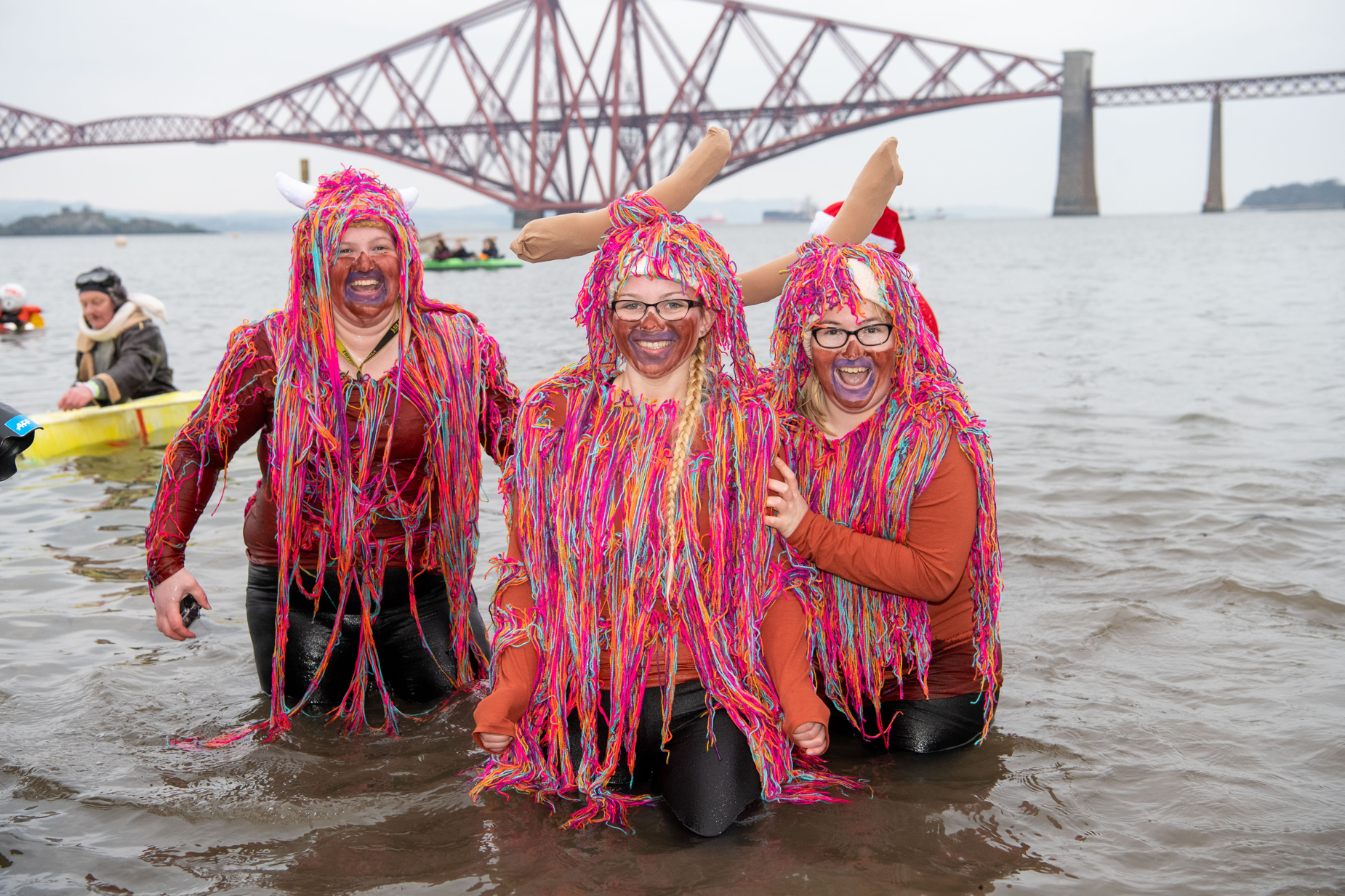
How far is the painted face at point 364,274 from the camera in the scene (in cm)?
268

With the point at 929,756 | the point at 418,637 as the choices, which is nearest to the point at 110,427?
the point at 418,637

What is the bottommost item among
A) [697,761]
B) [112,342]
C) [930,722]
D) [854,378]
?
[930,722]

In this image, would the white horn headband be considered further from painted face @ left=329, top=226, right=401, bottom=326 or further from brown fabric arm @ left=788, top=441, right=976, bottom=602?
brown fabric arm @ left=788, top=441, right=976, bottom=602

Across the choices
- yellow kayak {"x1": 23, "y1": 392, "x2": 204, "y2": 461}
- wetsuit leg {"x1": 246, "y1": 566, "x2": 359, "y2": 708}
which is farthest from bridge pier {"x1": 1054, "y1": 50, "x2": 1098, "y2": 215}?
wetsuit leg {"x1": 246, "y1": 566, "x2": 359, "y2": 708}

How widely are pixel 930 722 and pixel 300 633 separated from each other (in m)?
1.70

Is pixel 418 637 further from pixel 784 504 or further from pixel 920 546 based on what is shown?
pixel 920 546

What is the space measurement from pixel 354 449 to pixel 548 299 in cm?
1925

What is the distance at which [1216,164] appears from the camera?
87500 millimetres

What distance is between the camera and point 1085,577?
452 cm

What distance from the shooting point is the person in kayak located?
227 centimetres

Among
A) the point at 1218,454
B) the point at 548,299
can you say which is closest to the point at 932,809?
the point at 1218,454

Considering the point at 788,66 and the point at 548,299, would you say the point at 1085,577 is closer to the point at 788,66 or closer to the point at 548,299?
the point at 548,299

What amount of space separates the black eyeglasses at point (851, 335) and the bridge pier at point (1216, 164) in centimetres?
9089

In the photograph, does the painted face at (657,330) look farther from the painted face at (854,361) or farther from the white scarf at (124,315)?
the white scarf at (124,315)
